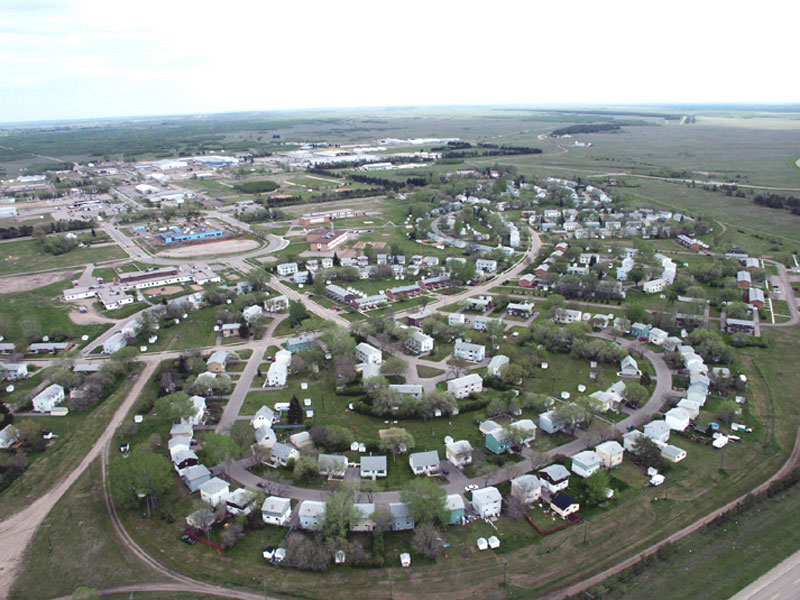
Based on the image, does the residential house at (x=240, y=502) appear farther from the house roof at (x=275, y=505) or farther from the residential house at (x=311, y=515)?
the residential house at (x=311, y=515)

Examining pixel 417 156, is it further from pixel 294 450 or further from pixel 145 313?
pixel 294 450

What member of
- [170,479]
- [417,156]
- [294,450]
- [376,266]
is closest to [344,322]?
[376,266]

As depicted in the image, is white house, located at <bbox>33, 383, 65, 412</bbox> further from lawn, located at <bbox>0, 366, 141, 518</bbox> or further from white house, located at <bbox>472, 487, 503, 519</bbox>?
white house, located at <bbox>472, 487, 503, 519</bbox>

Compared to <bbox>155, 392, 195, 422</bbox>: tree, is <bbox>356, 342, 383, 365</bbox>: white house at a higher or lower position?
lower

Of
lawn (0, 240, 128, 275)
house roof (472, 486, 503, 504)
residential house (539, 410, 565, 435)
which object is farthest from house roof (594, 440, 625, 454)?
lawn (0, 240, 128, 275)

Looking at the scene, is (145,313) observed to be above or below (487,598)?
above

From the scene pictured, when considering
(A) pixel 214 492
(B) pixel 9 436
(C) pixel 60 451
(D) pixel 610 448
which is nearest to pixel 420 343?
(D) pixel 610 448
